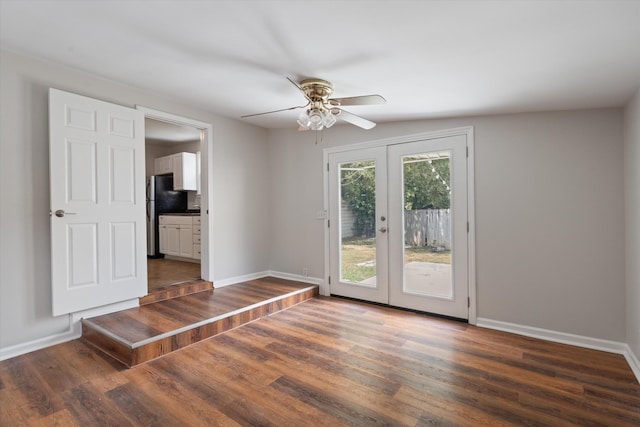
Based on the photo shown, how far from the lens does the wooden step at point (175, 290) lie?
347 cm

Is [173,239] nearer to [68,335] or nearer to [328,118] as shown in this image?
[68,335]

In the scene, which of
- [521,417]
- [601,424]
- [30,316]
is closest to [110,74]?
[30,316]

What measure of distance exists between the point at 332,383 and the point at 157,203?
5.26 m

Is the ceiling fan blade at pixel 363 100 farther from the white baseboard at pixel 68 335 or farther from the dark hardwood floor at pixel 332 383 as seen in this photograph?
the white baseboard at pixel 68 335

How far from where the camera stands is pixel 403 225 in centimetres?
375

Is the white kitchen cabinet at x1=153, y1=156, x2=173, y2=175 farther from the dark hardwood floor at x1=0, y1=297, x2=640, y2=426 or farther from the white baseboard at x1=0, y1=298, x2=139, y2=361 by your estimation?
the dark hardwood floor at x1=0, y1=297, x2=640, y2=426

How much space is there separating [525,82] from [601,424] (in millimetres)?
2252

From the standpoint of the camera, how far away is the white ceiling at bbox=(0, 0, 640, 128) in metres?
1.75

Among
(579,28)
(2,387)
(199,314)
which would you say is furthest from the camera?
(199,314)

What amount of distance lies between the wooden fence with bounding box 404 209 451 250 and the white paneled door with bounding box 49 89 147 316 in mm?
2879

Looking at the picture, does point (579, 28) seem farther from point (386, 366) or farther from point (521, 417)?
point (386, 366)

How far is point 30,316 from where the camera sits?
2648 mm

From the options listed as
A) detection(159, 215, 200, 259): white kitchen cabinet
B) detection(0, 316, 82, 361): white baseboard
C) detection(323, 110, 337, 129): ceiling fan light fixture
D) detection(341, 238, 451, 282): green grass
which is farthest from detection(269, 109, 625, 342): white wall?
detection(159, 215, 200, 259): white kitchen cabinet

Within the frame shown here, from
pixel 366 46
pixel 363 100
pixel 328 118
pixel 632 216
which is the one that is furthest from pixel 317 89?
pixel 632 216
